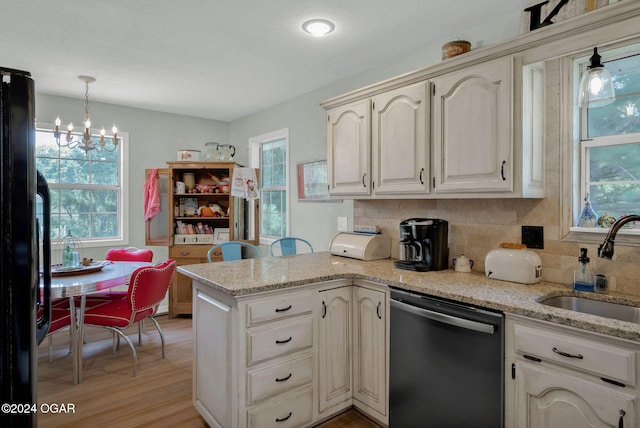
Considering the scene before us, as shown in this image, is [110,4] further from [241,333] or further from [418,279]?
[418,279]

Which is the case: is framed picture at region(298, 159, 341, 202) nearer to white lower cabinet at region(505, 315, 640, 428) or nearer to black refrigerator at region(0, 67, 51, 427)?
white lower cabinet at region(505, 315, 640, 428)

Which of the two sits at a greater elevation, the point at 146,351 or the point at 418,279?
the point at 418,279

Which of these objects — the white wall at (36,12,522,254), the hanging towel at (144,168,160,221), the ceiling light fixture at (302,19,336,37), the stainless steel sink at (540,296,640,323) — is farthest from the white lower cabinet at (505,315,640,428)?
the hanging towel at (144,168,160,221)

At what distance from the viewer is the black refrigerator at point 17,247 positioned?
0.97 m

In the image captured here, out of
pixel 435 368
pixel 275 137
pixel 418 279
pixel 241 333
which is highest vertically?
pixel 275 137

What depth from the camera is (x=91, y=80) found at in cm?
352

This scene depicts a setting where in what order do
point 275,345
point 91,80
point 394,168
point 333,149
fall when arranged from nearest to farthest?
point 275,345 → point 394,168 → point 333,149 → point 91,80

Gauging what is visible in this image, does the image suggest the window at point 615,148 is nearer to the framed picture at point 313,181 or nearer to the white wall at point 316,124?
the white wall at point 316,124

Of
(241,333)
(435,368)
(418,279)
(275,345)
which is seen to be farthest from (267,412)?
(418,279)

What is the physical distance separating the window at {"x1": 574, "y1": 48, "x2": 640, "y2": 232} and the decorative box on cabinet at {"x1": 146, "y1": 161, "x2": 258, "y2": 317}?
11.6ft

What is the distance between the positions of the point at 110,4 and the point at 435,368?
2771mm

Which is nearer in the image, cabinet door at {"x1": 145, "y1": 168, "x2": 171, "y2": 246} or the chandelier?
the chandelier

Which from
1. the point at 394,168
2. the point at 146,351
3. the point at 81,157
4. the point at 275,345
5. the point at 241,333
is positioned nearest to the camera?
the point at 241,333

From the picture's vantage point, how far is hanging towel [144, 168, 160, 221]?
174 inches
